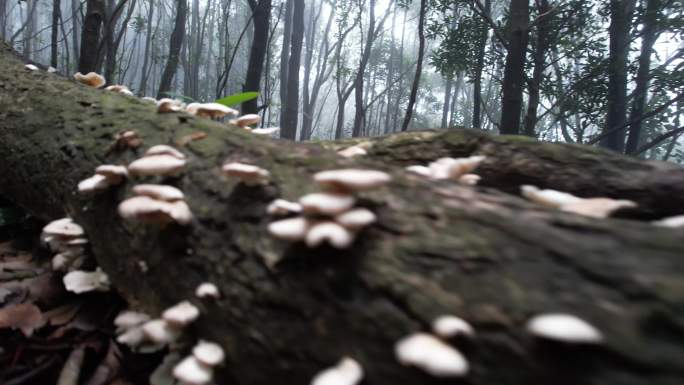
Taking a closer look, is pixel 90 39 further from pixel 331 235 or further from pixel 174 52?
pixel 174 52

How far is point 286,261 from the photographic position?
126 cm

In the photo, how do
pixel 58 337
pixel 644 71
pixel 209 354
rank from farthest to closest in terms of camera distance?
pixel 644 71 → pixel 58 337 → pixel 209 354

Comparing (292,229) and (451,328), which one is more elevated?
(292,229)

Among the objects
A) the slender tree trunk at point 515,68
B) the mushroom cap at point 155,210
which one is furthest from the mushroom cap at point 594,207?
the slender tree trunk at point 515,68

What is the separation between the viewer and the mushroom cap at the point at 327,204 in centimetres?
113

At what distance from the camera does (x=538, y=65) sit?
25.8ft

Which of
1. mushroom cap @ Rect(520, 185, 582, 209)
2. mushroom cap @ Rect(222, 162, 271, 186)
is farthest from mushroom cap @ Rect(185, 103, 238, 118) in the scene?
mushroom cap @ Rect(520, 185, 582, 209)

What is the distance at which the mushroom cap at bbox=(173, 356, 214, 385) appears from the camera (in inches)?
45.9

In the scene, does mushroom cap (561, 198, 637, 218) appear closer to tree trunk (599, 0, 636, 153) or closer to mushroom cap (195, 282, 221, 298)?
mushroom cap (195, 282, 221, 298)

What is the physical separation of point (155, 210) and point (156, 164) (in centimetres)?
22

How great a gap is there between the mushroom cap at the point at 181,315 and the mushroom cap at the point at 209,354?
0.30 ft

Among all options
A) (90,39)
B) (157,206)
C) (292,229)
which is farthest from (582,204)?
(90,39)

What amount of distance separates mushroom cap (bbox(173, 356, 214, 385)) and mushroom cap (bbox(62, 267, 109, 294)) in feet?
2.73

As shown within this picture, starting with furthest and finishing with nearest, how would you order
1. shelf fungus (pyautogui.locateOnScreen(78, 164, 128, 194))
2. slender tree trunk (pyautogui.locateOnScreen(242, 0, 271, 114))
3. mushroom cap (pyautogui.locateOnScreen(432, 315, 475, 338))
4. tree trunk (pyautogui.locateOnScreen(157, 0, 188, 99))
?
tree trunk (pyautogui.locateOnScreen(157, 0, 188, 99)) < slender tree trunk (pyautogui.locateOnScreen(242, 0, 271, 114)) < shelf fungus (pyautogui.locateOnScreen(78, 164, 128, 194)) < mushroom cap (pyautogui.locateOnScreen(432, 315, 475, 338))
